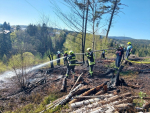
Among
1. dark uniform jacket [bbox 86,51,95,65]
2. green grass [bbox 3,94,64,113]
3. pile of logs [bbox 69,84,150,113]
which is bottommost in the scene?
green grass [bbox 3,94,64,113]

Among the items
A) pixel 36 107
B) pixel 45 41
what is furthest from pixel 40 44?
pixel 36 107

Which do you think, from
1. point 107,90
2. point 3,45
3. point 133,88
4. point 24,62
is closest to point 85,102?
point 107,90

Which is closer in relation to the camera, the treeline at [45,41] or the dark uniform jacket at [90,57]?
the dark uniform jacket at [90,57]

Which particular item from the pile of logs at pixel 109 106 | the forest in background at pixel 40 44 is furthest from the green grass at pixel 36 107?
the forest in background at pixel 40 44

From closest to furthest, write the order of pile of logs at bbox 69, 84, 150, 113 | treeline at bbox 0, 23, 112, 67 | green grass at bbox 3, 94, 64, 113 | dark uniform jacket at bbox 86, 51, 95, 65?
pile of logs at bbox 69, 84, 150, 113, green grass at bbox 3, 94, 64, 113, dark uniform jacket at bbox 86, 51, 95, 65, treeline at bbox 0, 23, 112, 67

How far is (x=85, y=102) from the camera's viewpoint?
4.27 metres

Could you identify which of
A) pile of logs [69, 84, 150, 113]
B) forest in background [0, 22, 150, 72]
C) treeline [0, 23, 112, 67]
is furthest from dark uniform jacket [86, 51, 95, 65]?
treeline [0, 23, 112, 67]

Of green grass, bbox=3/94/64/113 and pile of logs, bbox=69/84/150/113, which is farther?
green grass, bbox=3/94/64/113

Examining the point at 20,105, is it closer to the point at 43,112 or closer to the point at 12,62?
the point at 43,112

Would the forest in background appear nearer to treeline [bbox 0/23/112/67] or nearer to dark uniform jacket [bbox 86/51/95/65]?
treeline [bbox 0/23/112/67]

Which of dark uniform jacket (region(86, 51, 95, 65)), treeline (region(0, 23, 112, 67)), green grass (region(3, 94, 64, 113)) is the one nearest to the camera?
green grass (region(3, 94, 64, 113))

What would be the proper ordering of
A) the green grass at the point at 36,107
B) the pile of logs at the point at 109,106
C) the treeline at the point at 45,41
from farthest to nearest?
the treeline at the point at 45,41 → the green grass at the point at 36,107 → the pile of logs at the point at 109,106

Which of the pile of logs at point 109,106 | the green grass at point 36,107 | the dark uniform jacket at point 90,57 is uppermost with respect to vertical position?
the dark uniform jacket at point 90,57

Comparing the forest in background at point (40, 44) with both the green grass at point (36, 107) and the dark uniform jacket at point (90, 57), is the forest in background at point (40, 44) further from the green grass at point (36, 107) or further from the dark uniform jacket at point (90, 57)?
the dark uniform jacket at point (90, 57)
